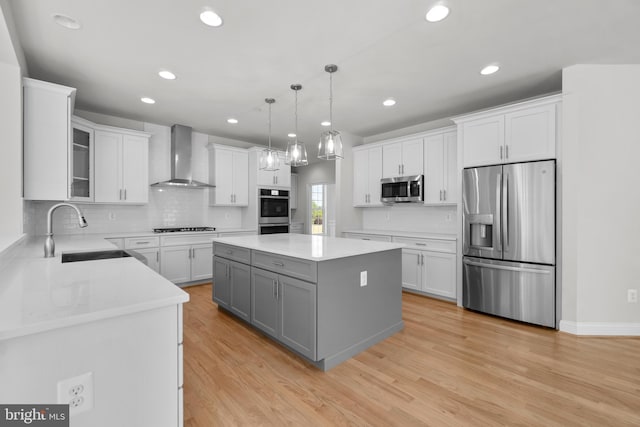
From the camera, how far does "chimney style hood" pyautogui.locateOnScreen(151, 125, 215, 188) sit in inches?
187

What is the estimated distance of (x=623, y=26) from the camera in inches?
88.1

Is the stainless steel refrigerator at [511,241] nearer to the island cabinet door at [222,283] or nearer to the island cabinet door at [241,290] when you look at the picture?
the island cabinet door at [241,290]

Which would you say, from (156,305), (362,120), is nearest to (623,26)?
(362,120)

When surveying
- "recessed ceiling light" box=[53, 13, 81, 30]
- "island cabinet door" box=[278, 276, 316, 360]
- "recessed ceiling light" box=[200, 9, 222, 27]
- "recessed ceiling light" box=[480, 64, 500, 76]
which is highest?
"recessed ceiling light" box=[480, 64, 500, 76]

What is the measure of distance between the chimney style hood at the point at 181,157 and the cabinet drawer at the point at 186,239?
2.81ft

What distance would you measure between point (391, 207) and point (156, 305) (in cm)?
451

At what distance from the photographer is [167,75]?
120 inches

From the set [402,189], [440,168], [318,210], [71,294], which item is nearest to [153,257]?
[71,294]

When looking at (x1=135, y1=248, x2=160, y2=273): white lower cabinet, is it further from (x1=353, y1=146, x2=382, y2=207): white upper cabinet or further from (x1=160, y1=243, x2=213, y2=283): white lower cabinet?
(x1=353, y1=146, x2=382, y2=207): white upper cabinet

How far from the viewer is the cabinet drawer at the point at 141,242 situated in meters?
4.03

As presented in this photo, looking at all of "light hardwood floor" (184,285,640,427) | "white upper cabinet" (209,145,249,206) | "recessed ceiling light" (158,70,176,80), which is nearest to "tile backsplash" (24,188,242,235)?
"white upper cabinet" (209,145,249,206)

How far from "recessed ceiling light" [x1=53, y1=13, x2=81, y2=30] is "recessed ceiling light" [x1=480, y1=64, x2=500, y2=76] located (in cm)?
355

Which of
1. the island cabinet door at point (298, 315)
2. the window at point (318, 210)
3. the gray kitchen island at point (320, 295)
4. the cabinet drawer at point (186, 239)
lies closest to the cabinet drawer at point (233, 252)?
the gray kitchen island at point (320, 295)

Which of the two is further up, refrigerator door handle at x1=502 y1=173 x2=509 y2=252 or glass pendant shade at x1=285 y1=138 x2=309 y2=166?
glass pendant shade at x1=285 y1=138 x2=309 y2=166
